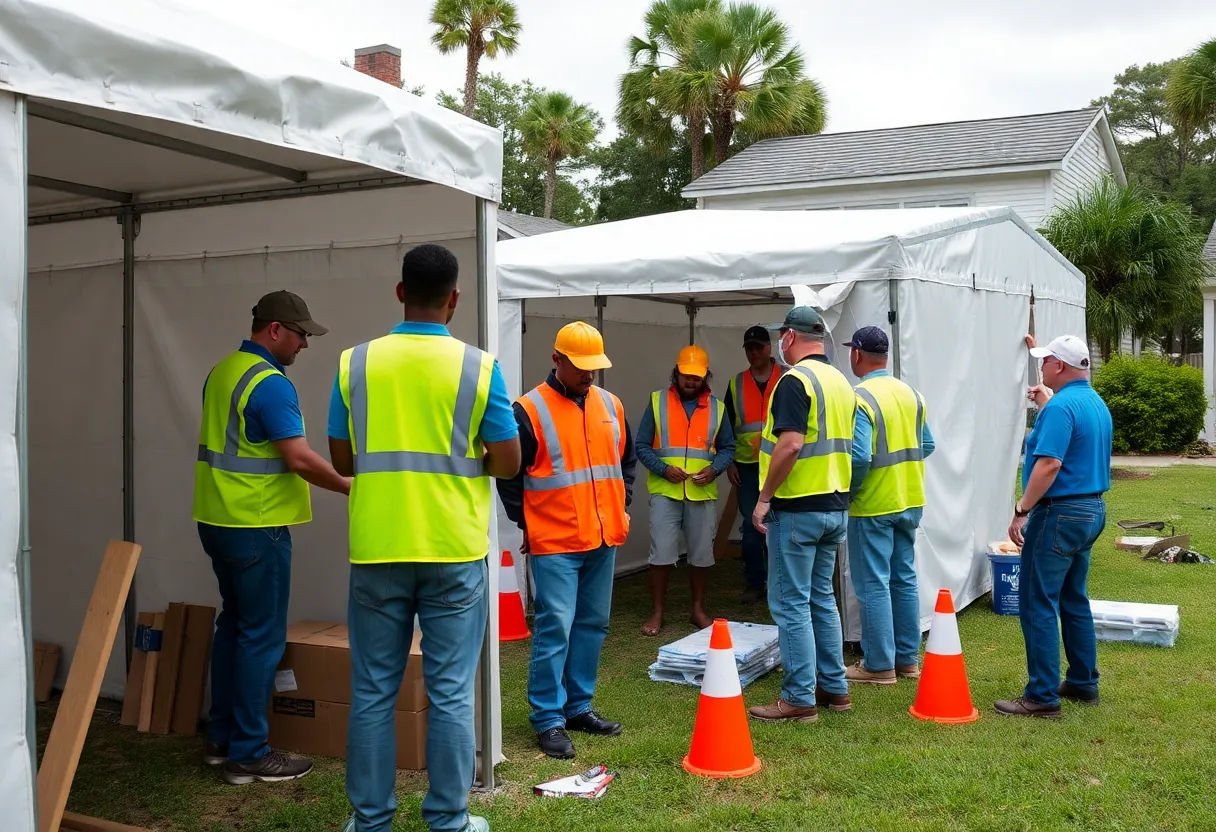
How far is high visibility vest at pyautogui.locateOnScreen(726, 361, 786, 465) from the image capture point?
317 inches

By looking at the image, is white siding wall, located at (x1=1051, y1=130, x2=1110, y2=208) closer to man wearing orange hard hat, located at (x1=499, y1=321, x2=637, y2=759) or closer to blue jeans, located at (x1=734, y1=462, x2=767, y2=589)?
blue jeans, located at (x1=734, y1=462, x2=767, y2=589)

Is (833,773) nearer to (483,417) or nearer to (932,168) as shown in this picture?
(483,417)

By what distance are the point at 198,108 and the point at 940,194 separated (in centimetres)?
2024

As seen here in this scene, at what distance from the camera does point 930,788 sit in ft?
14.5

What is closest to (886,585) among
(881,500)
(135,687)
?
(881,500)

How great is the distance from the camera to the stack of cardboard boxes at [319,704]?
4656 millimetres

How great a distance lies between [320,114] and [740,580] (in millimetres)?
6581

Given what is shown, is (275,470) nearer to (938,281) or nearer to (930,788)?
(930,788)

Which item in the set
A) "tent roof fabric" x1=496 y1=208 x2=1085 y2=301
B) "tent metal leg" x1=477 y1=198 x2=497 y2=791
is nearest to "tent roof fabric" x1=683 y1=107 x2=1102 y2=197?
"tent roof fabric" x1=496 y1=208 x2=1085 y2=301

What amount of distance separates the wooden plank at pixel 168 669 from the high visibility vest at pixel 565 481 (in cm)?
182

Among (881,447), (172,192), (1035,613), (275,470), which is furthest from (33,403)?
(1035,613)

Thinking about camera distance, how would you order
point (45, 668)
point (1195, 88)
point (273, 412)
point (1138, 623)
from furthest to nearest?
point (1195, 88), point (1138, 623), point (45, 668), point (273, 412)

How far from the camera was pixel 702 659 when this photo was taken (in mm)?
6070

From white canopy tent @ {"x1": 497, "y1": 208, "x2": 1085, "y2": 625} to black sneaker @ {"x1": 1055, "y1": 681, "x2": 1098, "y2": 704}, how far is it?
4.16 feet
